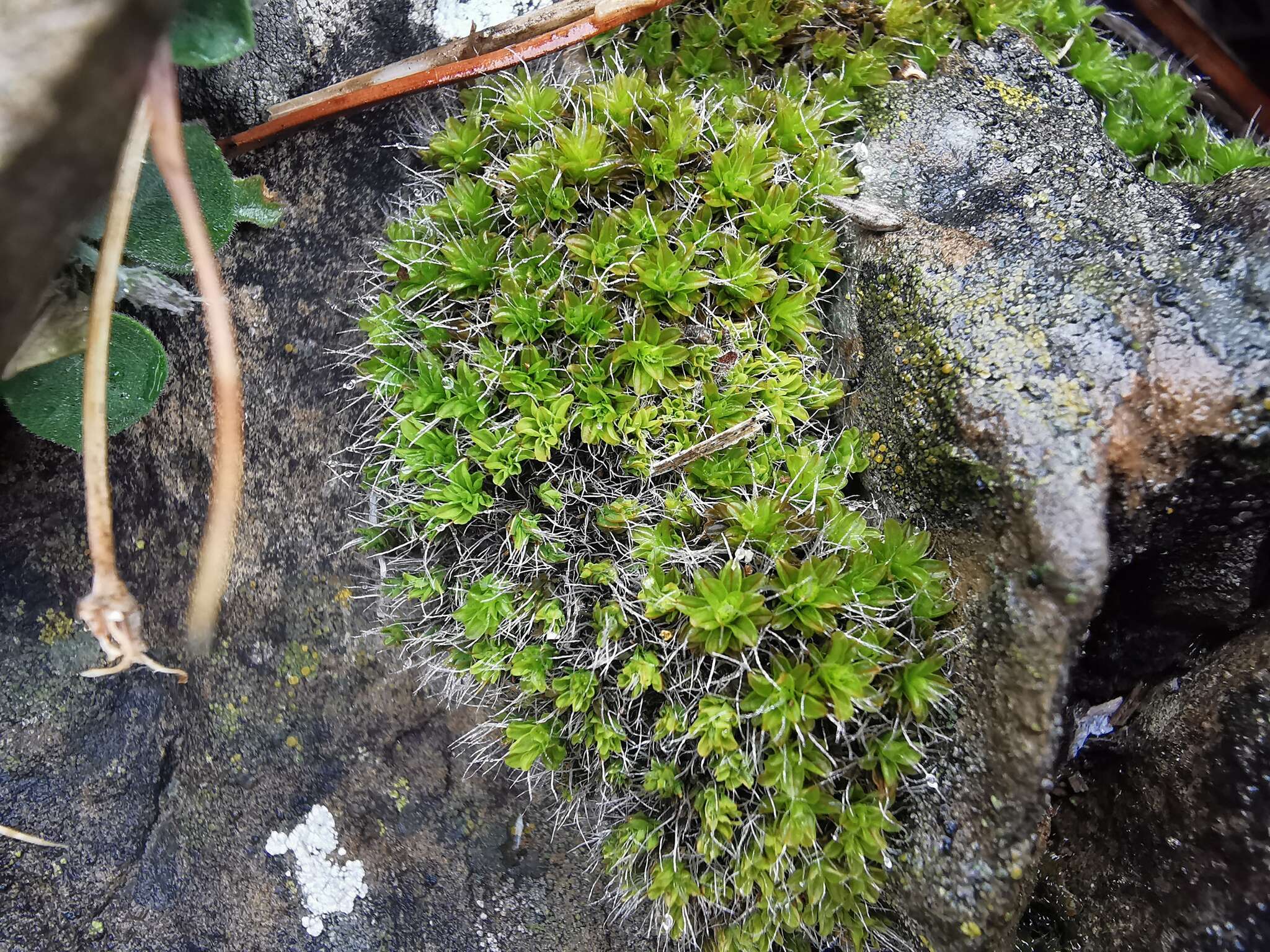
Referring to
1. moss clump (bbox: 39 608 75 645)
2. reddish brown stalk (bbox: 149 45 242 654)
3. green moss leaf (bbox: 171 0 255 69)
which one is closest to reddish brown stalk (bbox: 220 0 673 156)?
green moss leaf (bbox: 171 0 255 69)

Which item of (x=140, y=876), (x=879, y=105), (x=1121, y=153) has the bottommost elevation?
(x=140, y=876)

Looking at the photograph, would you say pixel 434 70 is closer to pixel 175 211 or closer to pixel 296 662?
pixel 175 211

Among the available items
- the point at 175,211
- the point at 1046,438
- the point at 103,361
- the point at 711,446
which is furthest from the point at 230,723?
the point at 1046,438

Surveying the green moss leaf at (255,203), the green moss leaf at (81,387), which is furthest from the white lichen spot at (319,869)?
the green moss leaf at (255,203)

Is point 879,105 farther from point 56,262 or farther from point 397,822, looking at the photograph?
point 397,822

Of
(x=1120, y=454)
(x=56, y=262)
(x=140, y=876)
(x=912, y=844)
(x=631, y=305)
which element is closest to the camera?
(x=56, y=262)

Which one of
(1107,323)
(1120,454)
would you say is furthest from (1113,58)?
(1120,454)

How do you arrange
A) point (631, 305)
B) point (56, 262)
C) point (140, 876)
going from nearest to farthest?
point (56, 262), point (631, 305), point (140, 876)
